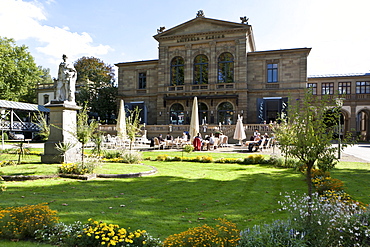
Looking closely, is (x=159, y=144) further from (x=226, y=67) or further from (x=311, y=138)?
(x=226, y=67)

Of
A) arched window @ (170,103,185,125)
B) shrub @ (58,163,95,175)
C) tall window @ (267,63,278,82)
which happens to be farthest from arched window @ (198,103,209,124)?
shrub @ (58,163,95,175)

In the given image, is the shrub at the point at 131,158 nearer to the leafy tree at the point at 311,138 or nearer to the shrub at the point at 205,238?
the leafy tree at the point at 311,138

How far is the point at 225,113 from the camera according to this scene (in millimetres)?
33688

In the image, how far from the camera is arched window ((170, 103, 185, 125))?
116 ft

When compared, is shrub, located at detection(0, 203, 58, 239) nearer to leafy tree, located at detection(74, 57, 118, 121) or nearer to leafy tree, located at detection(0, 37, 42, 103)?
leafy tree, located at detection(74, 57, 118, 121)

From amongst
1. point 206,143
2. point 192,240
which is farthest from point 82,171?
point 206,143

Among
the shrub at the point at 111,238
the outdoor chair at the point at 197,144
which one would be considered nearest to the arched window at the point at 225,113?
the outdoor chair at the point at 197,144

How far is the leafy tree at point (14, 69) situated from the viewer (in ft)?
128

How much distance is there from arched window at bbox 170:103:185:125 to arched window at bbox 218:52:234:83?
6356 mm

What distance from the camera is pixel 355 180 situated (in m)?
9.34

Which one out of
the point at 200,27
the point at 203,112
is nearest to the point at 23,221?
the point at 203,112

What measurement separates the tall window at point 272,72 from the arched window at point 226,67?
14.5 ft

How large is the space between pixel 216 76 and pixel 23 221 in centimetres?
3131

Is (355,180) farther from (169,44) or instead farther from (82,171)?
(169,44)
